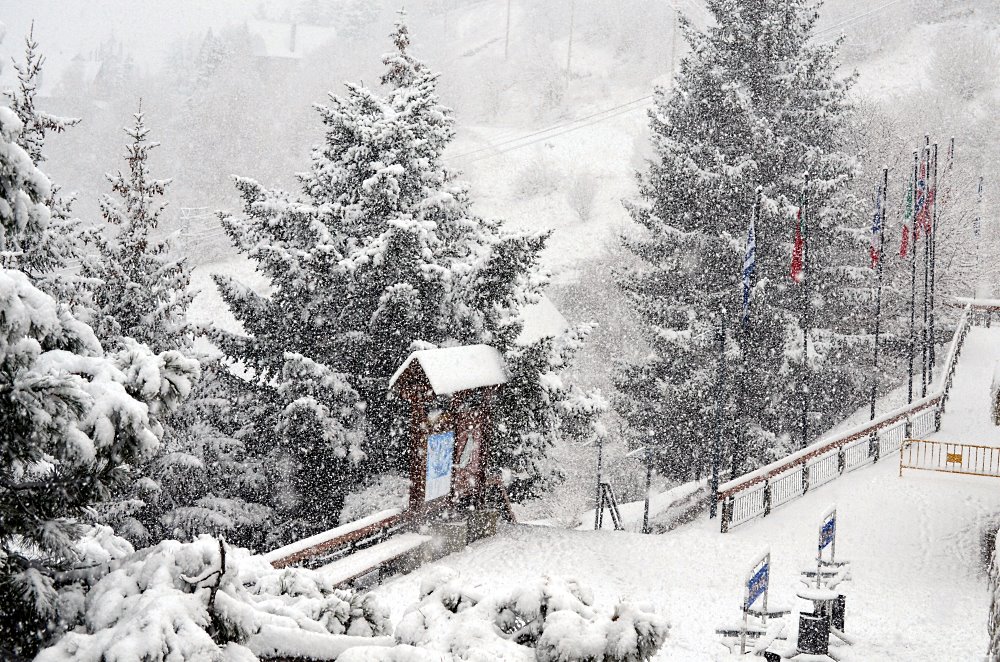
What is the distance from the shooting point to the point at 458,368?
13.5 m

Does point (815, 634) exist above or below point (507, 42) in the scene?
below

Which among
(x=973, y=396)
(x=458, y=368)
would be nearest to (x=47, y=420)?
(x=458, y=368)

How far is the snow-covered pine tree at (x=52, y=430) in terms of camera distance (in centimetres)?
327

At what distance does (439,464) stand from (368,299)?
5711mm

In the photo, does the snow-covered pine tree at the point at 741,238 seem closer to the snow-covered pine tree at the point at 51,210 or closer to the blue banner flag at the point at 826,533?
the blue banner flag at the point at 826,533

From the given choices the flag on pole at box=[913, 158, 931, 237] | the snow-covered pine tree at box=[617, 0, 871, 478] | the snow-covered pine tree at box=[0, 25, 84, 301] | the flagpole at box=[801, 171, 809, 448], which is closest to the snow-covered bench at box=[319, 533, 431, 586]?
the snow-covered pine tree at box=[0, 25, 84, 301]

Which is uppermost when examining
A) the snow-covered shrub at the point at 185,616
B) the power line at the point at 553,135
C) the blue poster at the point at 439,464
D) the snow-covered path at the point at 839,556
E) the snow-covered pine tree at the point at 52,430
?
the power line at the point at 553,135

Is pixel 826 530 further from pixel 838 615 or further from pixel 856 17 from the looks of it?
Answer: pixel 856 17

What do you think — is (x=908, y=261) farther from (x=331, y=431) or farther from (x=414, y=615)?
(x=414, y=615)

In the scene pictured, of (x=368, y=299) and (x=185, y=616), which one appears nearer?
(x=185, y=616)

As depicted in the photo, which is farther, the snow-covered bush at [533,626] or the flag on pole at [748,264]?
the flag on pole at [748,264]

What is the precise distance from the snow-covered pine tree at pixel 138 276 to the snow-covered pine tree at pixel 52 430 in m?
13.9

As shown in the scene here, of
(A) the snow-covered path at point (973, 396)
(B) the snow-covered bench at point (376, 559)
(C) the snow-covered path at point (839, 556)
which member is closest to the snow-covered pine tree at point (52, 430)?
(C) the snow-covered path at point (839, 556)

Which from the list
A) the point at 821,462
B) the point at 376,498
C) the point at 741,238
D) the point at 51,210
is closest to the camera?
the point at 51,210
